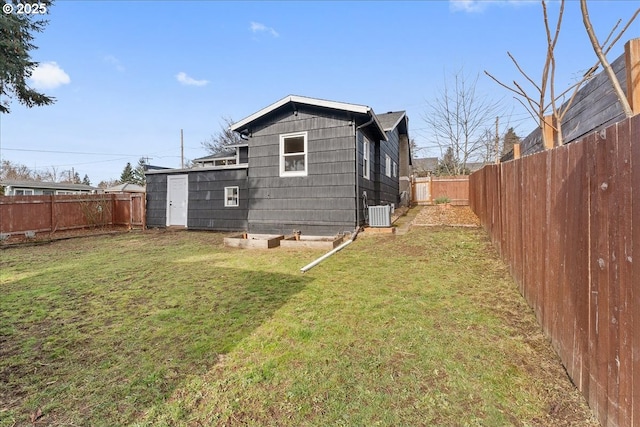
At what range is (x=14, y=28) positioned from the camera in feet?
28.3

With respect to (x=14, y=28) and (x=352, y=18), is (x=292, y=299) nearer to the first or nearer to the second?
(x=352, y=18)

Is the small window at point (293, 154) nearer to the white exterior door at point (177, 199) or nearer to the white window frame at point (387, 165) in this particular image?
the white window frame at point (387, 165)

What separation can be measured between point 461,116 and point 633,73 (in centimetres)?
2037

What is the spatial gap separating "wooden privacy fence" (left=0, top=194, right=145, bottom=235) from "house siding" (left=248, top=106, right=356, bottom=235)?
7258 millimetres

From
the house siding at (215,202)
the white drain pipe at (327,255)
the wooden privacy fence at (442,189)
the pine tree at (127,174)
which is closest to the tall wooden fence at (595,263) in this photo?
the white drain pipe at (327,255)

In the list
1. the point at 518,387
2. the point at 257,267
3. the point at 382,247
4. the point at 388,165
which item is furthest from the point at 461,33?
the point at 518,387

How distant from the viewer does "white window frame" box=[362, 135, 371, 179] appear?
904 cm

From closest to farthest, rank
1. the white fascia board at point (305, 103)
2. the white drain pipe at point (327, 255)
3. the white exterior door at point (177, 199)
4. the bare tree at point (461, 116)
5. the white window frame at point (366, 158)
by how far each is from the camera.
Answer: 1. the white drain pipe at point (327, 255)
2. the white fascia board at point (305, 103)
3. the white window frame at point (366, 158)
4. the white exterior door at point (177, 199)
5. the bare tree at point (461, 116)

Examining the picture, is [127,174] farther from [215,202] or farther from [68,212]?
[215,202]

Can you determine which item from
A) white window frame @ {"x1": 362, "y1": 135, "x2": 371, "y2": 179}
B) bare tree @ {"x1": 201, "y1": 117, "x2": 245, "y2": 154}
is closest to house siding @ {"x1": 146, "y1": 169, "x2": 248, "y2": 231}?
white window frame @ {"x1": 362, "y1": 135, "x2": 371, "y2": 179}

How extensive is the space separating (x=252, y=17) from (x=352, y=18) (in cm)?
367

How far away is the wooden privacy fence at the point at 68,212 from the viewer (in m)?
10.5

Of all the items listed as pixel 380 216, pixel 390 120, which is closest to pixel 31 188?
pixel 390 120

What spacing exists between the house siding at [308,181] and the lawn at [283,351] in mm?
3578
